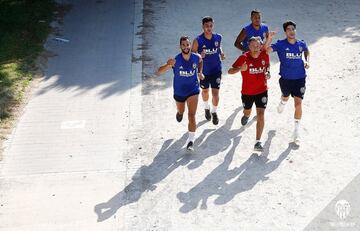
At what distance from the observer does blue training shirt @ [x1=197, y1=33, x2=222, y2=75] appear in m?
9.05

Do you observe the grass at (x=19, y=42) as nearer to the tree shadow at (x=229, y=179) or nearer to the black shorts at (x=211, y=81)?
the black shorts at (x=211, y=81)

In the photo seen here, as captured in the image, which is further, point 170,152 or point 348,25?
point 348,25

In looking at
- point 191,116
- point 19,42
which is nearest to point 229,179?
point 191,116

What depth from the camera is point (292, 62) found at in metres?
8.66

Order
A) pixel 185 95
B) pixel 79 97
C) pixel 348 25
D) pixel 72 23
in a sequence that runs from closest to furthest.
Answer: pixel 185 95 → pixel 79 97 → pixel 348 25 → pixel 72 23

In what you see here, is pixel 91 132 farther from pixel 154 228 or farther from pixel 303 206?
pixel 303 206

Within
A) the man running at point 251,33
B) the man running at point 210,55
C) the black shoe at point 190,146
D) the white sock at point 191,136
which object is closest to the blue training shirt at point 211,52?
the man running at point 210,55

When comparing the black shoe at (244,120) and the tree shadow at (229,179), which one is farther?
the black shoe at (244,120)

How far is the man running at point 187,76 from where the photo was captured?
8336 millimetres

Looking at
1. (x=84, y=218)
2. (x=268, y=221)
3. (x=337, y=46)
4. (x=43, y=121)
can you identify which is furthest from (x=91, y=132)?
(x=337, y=46)

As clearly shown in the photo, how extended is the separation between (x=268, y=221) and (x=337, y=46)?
298 inches

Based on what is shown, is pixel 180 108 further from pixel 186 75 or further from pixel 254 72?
pixel 254 72

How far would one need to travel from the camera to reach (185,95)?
8547 millimetres

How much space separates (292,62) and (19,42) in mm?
8171
